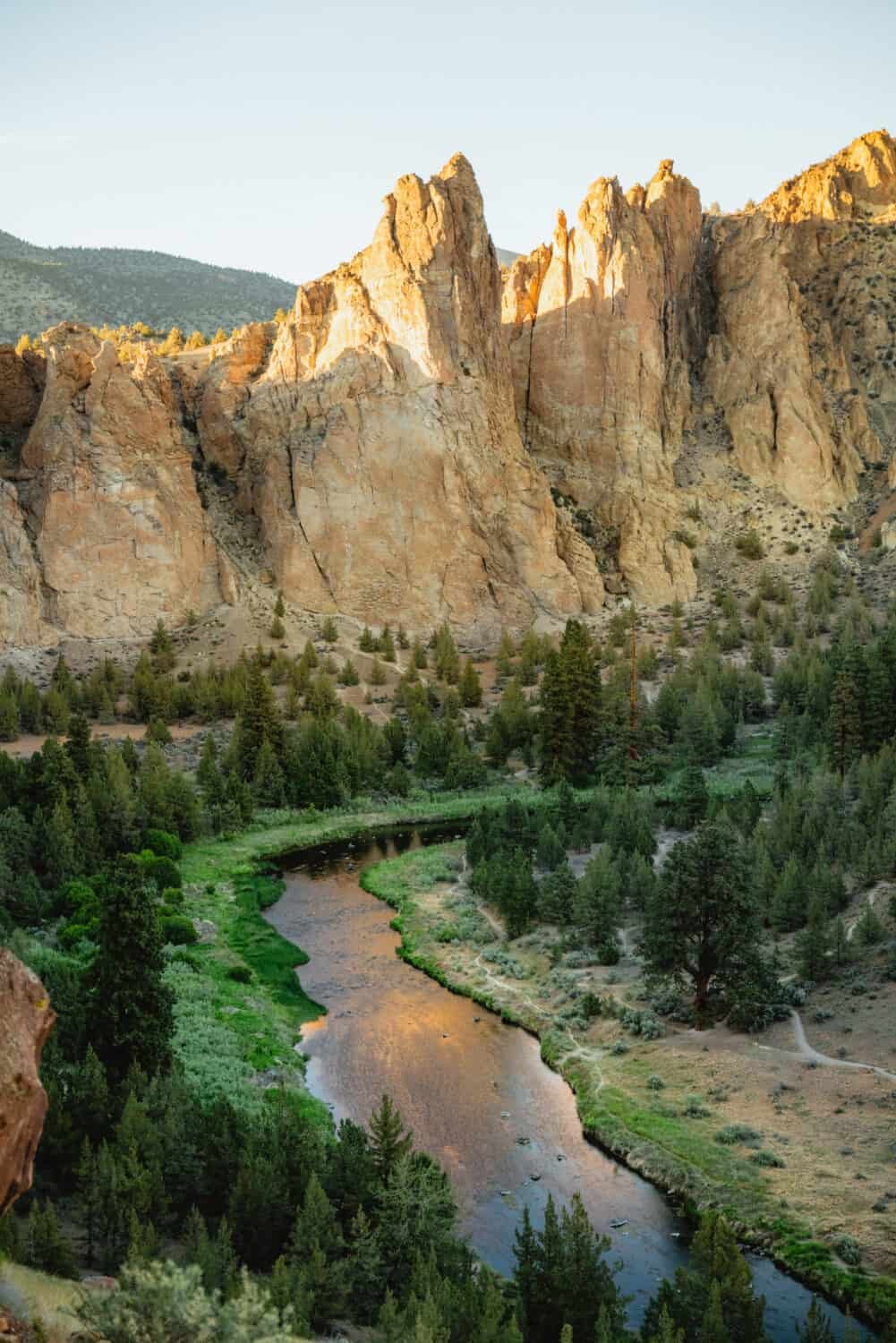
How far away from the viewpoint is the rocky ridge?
8156cm

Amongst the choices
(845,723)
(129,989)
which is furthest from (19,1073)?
(845,723)

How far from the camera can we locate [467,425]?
88125mm

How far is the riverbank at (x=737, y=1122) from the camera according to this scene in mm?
21016

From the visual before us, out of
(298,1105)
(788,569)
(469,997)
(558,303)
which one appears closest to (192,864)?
(469,997)

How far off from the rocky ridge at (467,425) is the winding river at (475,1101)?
45.8 metres

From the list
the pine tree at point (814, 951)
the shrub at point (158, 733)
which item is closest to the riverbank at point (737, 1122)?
the pine tree at point (814, 951)

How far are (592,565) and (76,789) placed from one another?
51.2 metres

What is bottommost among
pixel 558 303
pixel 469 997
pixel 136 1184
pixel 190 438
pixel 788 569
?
pixel 469 997

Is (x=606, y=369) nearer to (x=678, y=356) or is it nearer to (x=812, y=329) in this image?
(x=678, y=356)

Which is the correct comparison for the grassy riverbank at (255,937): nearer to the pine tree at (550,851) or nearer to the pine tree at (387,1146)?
the pine tree at (387,1146)

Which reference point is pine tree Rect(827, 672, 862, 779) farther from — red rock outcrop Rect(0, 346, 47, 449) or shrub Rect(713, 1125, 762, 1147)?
red rock outcrop Rect(0, 346, 47, 449)

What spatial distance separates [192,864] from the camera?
4944cm

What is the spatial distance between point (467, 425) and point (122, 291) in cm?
8650

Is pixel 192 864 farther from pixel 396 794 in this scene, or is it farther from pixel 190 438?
pixel 190 438
